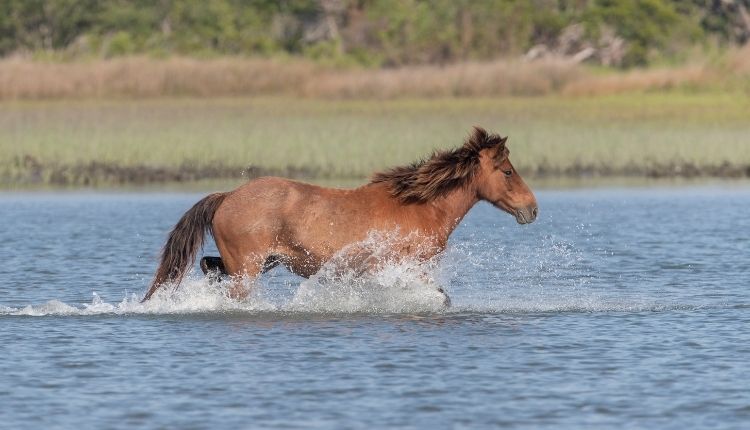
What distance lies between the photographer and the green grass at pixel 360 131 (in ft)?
77.4

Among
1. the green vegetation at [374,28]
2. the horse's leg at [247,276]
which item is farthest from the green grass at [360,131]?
the horse's leg at [247,276]

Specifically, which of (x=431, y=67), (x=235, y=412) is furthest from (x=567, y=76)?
(x=235, y=412)

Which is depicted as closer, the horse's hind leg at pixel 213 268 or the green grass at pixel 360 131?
the horse's hind leg at pixel 213 268

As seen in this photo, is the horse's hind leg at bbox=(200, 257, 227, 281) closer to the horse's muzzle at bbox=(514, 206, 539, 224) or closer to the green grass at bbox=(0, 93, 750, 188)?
the horse's muzzle at bbox=(514, 206, 539, 224)

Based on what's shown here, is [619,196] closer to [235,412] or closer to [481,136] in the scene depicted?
[481,136]

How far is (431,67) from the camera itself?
1468 inches

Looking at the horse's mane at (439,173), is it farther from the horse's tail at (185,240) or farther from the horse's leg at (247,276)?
the horse's tail at (185,240)

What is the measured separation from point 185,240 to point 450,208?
1.89 meters

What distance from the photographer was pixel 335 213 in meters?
10.4

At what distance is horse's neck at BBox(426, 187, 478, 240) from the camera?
35.2 feet

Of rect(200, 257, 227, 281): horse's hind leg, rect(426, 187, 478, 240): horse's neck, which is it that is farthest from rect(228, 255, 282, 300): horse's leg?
rect(426, 187, 478, 240): horse's neck

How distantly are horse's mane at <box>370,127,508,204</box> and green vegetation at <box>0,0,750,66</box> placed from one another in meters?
28.8

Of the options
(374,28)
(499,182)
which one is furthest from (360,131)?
(374,28)

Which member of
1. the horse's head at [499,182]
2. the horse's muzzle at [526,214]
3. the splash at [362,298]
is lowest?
the splash at [362,298]
